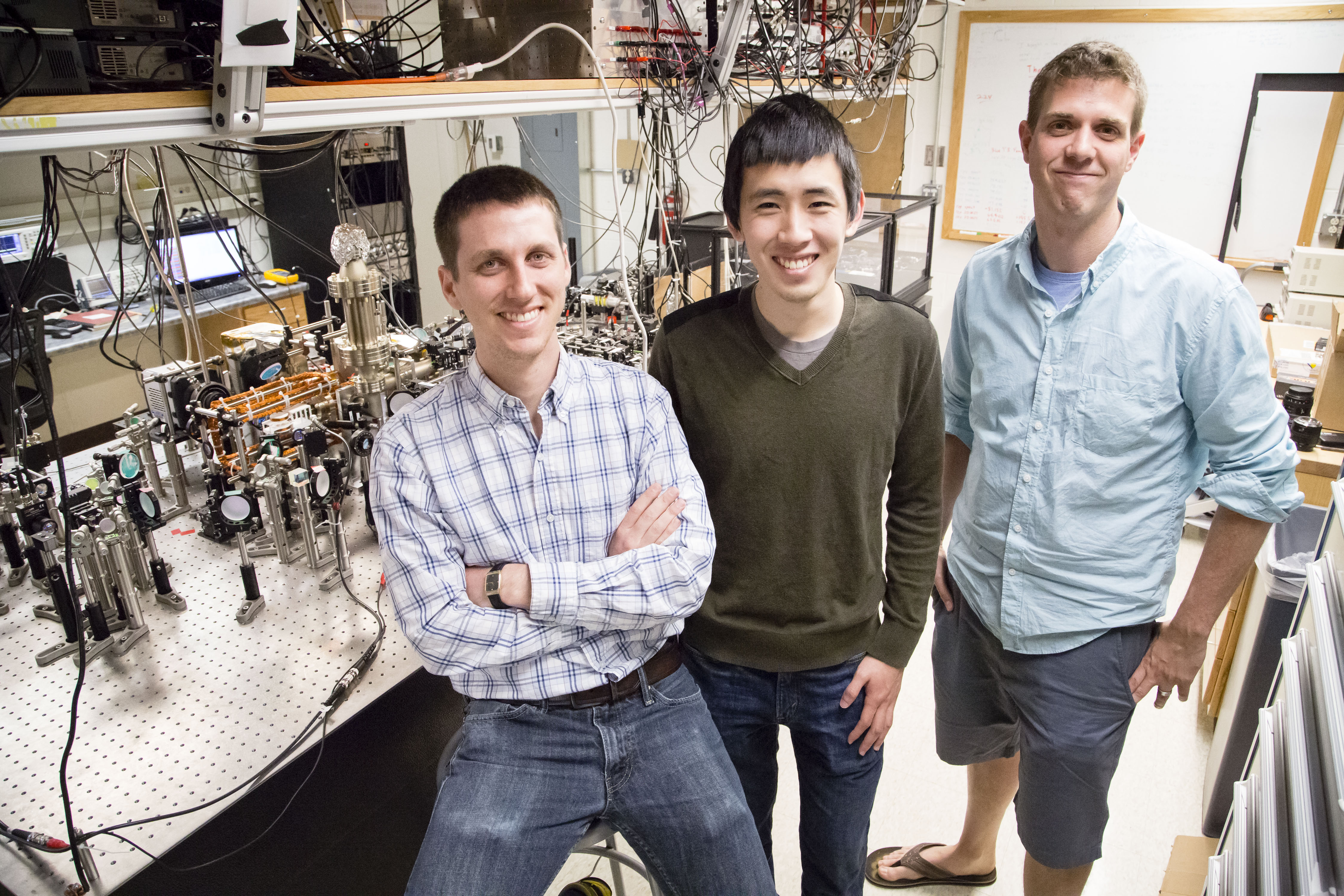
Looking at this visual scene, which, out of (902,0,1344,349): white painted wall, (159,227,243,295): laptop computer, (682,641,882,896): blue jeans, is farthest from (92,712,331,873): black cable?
(902,0,1344,349): white painted wall

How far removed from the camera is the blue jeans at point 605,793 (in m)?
1.14

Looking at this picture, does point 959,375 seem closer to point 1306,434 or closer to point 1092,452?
point 1092,452

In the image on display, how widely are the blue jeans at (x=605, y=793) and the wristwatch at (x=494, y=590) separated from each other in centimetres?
16

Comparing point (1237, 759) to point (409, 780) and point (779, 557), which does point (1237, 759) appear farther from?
point (409, 780)

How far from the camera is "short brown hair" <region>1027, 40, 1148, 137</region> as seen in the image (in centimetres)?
139

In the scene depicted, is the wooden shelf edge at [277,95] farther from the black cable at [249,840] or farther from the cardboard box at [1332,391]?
the cardboard box at [1332,391]

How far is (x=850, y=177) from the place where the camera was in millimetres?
1276

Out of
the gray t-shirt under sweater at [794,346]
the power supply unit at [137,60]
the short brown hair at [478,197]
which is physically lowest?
the gray t-shirt under sweater at [794,346]

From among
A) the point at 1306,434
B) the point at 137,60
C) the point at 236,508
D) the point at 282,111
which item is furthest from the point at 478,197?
the point at 1306,434

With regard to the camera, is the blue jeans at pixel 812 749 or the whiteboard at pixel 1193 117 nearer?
the blue jeans at pixel 812 749

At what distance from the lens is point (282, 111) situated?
1038 mm

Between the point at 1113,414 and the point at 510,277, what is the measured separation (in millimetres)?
1019

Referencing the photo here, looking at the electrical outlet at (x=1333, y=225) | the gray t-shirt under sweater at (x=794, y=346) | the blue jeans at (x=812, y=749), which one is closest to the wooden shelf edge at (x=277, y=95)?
the gray t-shirt under sweater at (x=794, y=346)

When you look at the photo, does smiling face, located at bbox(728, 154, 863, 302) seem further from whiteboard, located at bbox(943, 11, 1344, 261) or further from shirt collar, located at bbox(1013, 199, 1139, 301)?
whiteboard, located at bbox(943, 11, 1344, 261)
